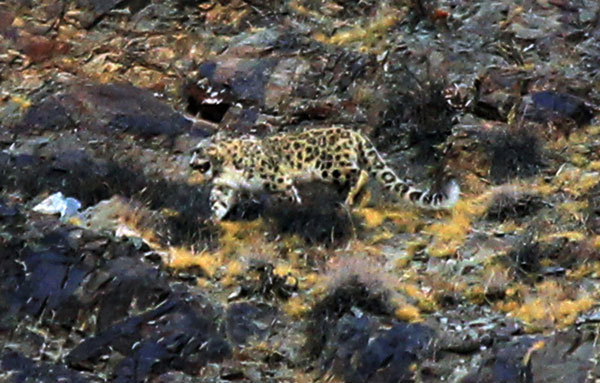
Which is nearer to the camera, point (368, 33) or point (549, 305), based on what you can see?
point (549, 305)

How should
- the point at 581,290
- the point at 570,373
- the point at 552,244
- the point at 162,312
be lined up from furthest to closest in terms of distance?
the point at 552,244 < the point at 581,290 < the point at 162,312 < the point at 570,373

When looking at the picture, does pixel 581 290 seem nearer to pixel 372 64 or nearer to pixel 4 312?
pixel 4 312

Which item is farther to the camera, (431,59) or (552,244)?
(431,59)

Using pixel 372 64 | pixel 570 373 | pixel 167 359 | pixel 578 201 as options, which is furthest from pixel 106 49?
pixel 570 373

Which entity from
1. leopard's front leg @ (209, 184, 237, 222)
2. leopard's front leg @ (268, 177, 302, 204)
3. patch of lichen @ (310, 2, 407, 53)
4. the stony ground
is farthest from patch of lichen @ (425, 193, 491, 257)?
patch of lichen @ (310, 2, 407, 53)

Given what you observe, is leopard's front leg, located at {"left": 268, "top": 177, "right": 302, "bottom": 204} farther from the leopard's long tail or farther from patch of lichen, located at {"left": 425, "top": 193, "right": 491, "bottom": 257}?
patch of lichen, located at {"left": 425, "top": 193, "right": 491, "bottom": 257}

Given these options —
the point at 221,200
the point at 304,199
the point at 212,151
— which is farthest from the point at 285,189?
the point at 212,151

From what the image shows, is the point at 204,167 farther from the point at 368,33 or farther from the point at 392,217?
the point at 368,33
